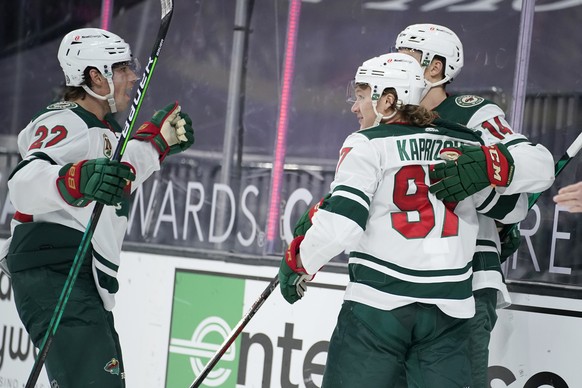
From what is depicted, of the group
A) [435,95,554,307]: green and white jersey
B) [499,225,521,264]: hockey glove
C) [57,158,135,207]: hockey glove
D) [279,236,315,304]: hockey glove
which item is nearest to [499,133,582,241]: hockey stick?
[499,225,521,264]: hockey glove

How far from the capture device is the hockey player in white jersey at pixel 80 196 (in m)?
2.88

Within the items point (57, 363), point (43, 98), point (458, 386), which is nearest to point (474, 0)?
point (458, 386)

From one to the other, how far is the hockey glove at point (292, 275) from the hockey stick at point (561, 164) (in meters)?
0.70

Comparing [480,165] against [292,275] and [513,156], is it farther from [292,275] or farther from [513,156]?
[292,275]

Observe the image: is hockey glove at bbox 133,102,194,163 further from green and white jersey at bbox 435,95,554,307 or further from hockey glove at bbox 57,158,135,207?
green and white jersey at bbox 435,95,554,307

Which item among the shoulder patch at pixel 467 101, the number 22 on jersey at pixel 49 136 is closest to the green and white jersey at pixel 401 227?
the shoulder patch at pixel 467 101

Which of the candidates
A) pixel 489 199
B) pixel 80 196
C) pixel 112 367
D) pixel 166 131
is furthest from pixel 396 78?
pixel 112 367

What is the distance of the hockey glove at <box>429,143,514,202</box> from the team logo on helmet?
106cm

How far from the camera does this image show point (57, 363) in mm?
2928

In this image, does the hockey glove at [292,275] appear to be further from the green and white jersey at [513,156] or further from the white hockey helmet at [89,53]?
the white hockey helmet at [89,53]

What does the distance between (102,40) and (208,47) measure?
1231 mm

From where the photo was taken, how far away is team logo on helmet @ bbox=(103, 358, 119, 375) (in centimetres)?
294

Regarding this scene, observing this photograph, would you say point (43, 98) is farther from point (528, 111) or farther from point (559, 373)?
point (559, 373)

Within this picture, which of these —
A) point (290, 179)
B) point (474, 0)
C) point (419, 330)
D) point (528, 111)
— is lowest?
point (419, 330)
